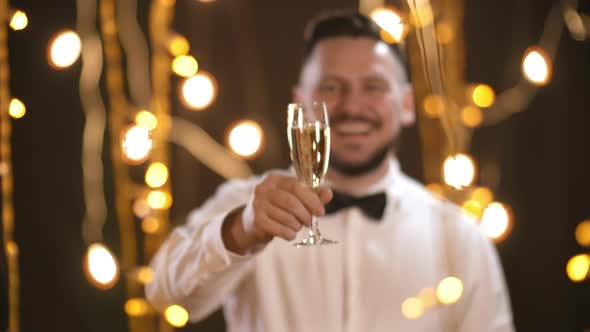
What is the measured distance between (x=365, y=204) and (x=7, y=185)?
106 cm

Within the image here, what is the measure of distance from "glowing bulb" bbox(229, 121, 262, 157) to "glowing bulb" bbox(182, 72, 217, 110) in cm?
13

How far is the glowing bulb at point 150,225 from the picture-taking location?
249 cm

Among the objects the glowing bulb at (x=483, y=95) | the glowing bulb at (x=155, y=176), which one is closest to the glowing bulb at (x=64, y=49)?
the glowing bulb at (x=155, y=176)

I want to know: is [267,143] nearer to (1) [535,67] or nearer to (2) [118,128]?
(2) [118,128]

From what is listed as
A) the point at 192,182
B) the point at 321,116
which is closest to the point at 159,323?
the point at 192,182

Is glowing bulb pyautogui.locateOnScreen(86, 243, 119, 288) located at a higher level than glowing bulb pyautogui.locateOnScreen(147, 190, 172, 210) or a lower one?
lower

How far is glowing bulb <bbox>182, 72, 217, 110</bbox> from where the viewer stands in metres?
2.50

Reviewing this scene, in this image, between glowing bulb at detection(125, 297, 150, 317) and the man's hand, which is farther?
glowing bulb at detection(125, 297, 150, 317)

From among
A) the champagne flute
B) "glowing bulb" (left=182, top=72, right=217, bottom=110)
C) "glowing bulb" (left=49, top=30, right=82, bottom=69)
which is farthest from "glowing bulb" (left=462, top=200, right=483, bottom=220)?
"glowing bulb" (left=49, top=30, right=82, bottom=69)

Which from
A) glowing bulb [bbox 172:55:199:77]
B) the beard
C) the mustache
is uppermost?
glowing bulb [bbox 172:55:199:77]

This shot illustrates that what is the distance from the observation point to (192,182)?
8.41ft

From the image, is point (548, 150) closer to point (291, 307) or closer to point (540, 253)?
point (540, 253)

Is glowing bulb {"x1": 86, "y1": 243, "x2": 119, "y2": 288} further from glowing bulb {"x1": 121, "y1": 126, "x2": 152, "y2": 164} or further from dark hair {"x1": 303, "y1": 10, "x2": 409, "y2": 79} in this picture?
dark hair {"x1": 303, "y1": 10, "x2": 409, "y2": 79}

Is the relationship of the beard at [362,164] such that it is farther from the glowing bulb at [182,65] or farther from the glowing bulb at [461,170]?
the glowing bulb at [182,65]
